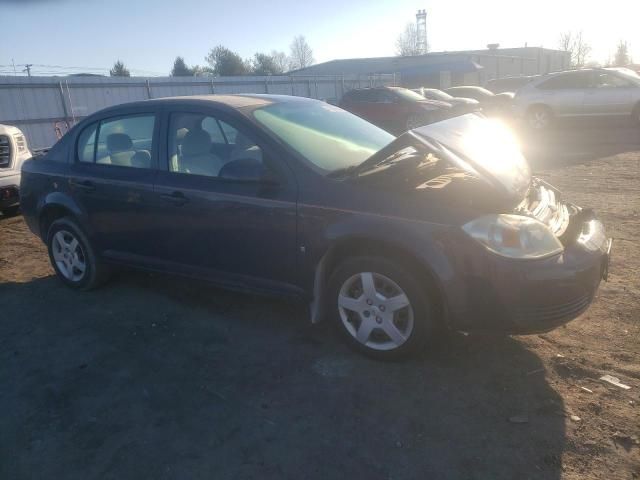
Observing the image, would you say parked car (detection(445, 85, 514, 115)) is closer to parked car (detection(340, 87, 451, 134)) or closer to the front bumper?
parked car (detection(340, 87, 451, 134))

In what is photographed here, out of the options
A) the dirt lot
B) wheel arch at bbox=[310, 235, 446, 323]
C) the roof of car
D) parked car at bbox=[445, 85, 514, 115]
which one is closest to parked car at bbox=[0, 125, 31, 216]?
the dirt lot

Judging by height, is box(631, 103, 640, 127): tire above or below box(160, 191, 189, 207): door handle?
below

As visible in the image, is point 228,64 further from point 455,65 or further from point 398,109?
point 398,109

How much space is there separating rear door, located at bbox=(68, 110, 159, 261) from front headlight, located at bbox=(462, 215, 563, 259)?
2.53 meters

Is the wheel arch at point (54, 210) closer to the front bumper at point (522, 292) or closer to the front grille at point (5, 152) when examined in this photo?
the front grille at point (5, 152)

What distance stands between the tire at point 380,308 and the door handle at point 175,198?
1.33m

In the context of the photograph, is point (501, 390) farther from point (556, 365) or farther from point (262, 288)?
point (262, 288)

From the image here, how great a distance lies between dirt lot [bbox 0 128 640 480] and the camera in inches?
97.3

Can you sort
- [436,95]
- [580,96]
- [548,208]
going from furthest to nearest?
1. [436,95]
2. [580,96]
3. [548,208]

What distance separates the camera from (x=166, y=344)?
3.72 meters

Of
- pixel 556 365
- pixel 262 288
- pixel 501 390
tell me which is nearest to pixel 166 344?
pixel 262 288

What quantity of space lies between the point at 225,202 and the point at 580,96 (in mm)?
13062

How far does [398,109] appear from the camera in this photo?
14133 mm

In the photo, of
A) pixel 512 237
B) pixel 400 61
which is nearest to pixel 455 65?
pixel 400 61
